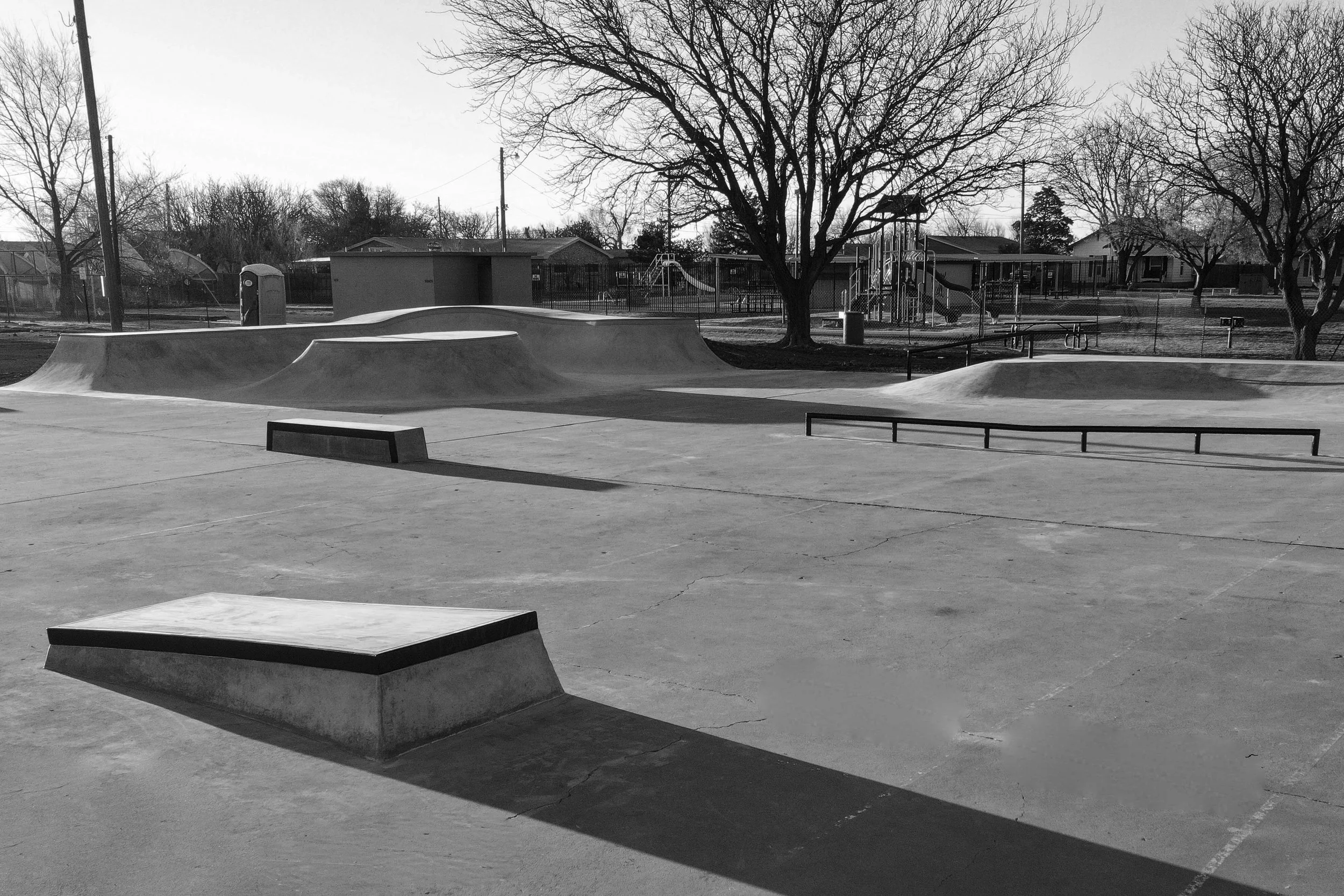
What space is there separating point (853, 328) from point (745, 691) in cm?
2716

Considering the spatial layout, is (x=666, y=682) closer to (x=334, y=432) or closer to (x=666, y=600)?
(x=666, y=600)

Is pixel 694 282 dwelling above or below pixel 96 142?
below

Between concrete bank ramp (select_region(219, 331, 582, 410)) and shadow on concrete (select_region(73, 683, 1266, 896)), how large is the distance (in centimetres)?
1373

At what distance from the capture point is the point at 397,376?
1830cm

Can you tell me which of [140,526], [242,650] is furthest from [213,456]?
[242,650]

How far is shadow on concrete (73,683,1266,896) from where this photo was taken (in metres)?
3.26

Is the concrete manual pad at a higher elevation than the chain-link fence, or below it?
below

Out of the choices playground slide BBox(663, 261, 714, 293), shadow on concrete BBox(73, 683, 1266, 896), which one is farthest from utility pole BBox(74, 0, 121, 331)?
playground slide BBox(663, 261, 714, 293)

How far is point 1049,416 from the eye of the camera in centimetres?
1500

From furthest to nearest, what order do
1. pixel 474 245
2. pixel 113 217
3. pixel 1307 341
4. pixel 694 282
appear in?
pixel 474 245 → pixel 694 282 → pixel 113 217 → pixel 1307 341

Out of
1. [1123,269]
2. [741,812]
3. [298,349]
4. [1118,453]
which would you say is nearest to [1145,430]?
[1118,453]

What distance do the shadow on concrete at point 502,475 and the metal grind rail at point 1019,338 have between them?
10.7m

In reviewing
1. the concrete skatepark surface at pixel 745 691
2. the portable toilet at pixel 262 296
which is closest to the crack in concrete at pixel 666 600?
the concrete skatepark surface at pixel 745 691

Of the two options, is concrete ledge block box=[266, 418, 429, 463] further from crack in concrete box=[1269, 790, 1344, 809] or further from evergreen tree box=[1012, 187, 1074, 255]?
evergreen tree box=[1012, 187, 1074, 255]
